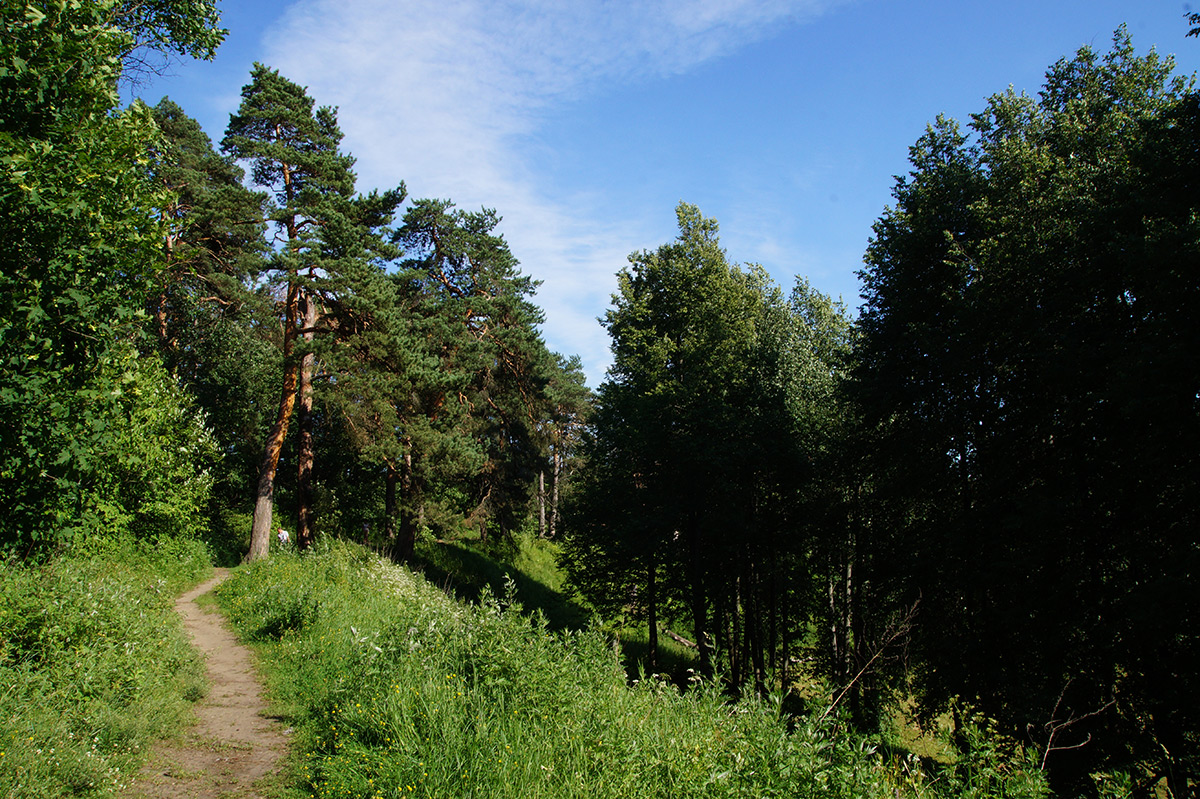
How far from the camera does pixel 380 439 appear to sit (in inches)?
750

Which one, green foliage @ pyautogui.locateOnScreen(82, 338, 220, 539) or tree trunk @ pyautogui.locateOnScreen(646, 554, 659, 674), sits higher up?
green foliage @ pyautogui.locateOnScreen(82, 338, 220, 539)

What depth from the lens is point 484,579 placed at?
27297mm

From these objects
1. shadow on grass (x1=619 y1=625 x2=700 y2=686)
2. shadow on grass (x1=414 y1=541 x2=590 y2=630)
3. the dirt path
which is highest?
the dirt path

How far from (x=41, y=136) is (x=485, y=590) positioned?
7.22 m

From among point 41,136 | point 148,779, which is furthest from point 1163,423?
point 41,136

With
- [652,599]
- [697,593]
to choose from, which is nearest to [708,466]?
[697,593]

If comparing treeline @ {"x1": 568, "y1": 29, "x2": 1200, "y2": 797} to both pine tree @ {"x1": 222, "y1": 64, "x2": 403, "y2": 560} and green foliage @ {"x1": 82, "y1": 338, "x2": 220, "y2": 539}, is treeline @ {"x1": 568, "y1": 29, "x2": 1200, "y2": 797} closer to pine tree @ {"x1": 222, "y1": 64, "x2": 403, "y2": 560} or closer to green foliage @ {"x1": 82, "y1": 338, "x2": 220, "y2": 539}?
pine tree @ {"x1": 222, "y1": 64, "x2": 403, "y2": 560}

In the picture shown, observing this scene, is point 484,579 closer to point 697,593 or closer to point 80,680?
point 697,593

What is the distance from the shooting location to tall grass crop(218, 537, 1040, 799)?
4414 mm

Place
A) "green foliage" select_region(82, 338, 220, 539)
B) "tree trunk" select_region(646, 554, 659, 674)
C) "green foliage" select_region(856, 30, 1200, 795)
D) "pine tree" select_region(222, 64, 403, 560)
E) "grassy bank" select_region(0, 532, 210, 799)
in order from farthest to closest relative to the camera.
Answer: "tree trunk" select_region(646, 554, 659, 674), "pine tree" select_region(222, 64, 403, 560), "green foliage" select_region(82, 338, 220, 539), "green foliage" select_region(856, 30, 1200, 795), "grassy bank" select_region(0, 532, 210, 799)

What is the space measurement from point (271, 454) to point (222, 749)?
45.0 feet

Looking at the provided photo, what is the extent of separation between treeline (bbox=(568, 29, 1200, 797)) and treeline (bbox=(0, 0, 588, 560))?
662cm

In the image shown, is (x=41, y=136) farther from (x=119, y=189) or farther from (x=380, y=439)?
(x=380, y=439)

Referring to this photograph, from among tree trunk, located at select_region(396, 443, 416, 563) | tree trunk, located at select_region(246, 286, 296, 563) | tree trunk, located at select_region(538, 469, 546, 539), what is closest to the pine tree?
tree trunk, located at select_region(246, 286, 296, 563)
